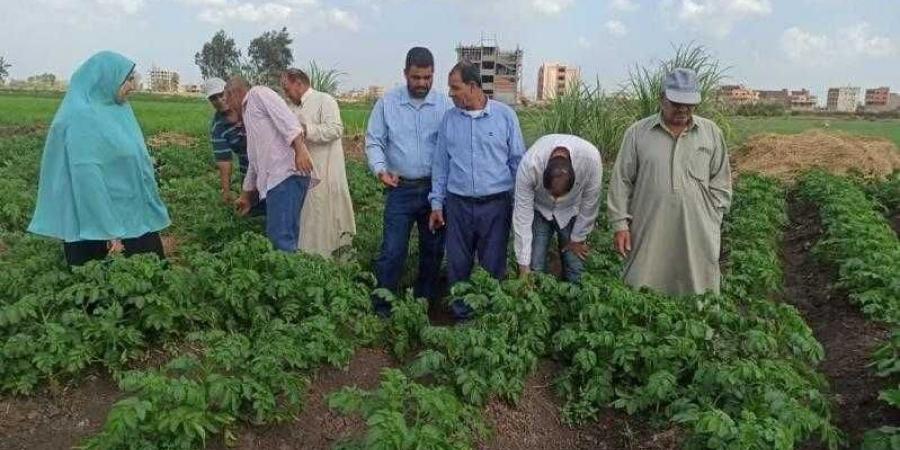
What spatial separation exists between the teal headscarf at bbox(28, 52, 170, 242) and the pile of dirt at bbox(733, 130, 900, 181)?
11.9 metres

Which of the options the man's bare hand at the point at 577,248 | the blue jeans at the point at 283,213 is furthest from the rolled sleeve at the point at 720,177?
the blue jeans at the point at 283,213

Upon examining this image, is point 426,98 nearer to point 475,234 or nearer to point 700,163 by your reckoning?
point 475,234

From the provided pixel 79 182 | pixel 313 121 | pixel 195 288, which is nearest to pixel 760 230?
pixel 313 121

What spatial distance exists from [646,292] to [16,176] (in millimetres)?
10092

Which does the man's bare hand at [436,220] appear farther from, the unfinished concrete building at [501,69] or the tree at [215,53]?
the tree at [215,53]

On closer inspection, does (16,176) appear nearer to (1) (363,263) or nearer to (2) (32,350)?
(1) (363,263)

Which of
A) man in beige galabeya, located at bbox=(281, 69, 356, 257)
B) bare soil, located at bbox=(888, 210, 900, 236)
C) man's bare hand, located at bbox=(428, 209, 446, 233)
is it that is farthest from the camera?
bare soil, located at bbox=(888, 210, 900, 236)

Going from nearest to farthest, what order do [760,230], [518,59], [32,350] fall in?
[32,350], [760,230], [518,59]

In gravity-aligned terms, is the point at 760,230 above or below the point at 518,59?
below

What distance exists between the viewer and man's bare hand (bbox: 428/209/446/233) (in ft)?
16.6

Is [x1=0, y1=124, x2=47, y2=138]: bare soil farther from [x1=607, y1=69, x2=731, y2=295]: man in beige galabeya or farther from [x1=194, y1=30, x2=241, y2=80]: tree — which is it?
[x1=194, y1=30, x2=241, y2=80]: tree

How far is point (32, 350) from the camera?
3566mm

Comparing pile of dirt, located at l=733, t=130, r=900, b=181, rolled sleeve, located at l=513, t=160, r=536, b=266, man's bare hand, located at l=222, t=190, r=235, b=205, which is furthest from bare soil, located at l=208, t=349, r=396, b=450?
pile of dirt, located at l=733, t=130, r=900, b=181

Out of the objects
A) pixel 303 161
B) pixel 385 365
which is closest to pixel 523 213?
pixel 385 365
